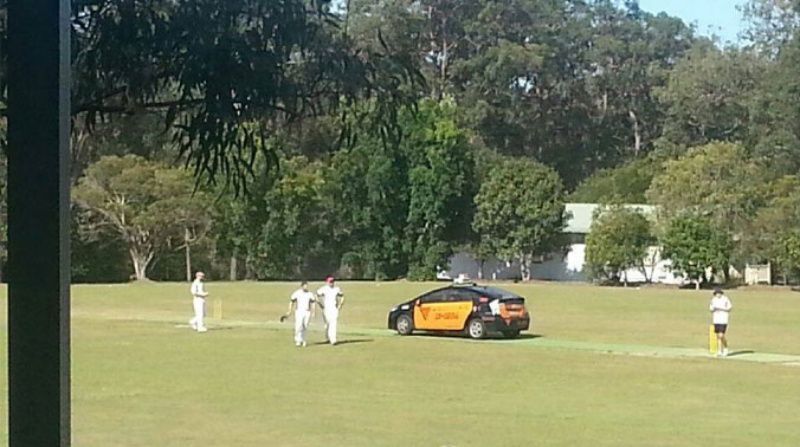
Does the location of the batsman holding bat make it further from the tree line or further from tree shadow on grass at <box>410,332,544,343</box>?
the tree line

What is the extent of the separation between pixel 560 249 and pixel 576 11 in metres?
15.7

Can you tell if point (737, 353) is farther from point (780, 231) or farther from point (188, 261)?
point (188, 261)

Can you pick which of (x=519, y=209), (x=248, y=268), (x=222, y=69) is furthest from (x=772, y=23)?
(x=222, y=69)

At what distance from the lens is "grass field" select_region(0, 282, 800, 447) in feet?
41.8

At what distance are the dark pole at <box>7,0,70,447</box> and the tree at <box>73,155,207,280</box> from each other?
42221 mm

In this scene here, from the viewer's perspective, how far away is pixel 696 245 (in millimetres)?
52562

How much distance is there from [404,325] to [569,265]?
32421 mm

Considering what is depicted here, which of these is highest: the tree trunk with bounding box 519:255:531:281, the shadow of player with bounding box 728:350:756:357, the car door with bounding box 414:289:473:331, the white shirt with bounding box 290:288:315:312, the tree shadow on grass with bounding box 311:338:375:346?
the tree trunk with bounding box 519:255:531:281

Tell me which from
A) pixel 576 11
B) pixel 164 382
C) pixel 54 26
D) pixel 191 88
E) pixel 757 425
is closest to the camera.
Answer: pixel 54 26

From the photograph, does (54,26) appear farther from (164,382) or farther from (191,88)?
(164,382)

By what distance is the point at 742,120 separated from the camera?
59031 millimetres

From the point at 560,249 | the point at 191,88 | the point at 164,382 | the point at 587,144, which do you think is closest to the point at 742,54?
the point at 587,144

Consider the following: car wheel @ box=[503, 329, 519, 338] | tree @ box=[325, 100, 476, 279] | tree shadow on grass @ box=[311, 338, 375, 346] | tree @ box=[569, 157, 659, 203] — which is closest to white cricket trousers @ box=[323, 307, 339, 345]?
tree shadow on grass @ box=[311, 338, 375, 346]

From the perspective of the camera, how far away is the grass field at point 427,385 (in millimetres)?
12727
